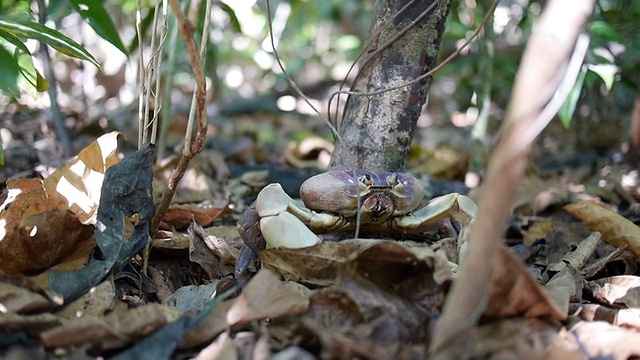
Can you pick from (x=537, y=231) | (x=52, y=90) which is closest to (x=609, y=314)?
(x=537, y=231)

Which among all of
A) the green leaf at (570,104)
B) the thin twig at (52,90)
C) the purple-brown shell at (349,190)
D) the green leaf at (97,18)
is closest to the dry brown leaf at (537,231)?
the green leaf at (570,104)

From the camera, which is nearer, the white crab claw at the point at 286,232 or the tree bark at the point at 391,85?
the white crab claw at the point at 286,232

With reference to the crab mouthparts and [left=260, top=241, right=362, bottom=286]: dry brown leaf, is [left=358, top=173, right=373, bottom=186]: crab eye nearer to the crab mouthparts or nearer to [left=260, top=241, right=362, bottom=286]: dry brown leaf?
the crab mouthparts

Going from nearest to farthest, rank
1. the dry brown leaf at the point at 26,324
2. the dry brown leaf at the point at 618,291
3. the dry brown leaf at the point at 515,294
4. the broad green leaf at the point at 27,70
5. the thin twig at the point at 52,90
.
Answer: the dry brown leaf at the point at 515,294
the dry brown leaf at the point at 26,324
the dry brown leaf at the point at 618,291
the broad green leaf at the point at 27,70
the thin twig at the point at 52,90

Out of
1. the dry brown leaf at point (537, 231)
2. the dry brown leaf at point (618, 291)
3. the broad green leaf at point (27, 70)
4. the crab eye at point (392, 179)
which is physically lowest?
the dry brown leaf at point (537, 231)

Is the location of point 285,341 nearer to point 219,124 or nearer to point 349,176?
point 349,176

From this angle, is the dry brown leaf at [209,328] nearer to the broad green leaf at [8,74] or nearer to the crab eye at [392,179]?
the crab eye at [392,179]

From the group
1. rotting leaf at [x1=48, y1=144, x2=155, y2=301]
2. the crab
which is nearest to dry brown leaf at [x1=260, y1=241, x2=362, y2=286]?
the crab
